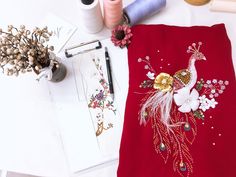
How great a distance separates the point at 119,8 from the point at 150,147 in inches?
12.7

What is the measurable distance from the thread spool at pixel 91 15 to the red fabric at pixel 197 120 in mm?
89

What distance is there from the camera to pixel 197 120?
→ 63 cm

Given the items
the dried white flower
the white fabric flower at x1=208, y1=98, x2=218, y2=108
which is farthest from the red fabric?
the dried white flower

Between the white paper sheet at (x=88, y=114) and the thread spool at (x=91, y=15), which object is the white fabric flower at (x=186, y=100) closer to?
the white paper sheet at (x=88, y=114)

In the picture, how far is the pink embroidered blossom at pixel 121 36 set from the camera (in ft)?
2.37

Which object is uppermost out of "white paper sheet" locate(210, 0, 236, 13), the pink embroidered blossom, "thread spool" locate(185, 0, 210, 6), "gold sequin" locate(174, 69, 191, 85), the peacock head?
"thread spool" locate(185, 0, 210, 6)

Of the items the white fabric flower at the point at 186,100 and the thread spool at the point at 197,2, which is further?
the thread spool at the point at 197,2

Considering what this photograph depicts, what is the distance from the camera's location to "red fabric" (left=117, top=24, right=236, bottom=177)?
600 mm

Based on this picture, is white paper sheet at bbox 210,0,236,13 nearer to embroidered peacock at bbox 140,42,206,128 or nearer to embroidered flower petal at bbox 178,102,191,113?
embroidered peacock at bbox 140,42,206,128

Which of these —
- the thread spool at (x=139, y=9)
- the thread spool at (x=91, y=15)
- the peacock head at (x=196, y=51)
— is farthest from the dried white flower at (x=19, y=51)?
the peacock head at (x=196, y=51)

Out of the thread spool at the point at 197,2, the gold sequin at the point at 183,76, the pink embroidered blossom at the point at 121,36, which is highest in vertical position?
the thread spool at the point at 197,2

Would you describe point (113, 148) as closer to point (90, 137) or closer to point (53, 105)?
point (90, 137)

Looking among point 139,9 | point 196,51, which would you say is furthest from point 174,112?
point 139,9

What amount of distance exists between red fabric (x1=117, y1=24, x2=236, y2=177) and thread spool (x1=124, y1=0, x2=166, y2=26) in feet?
0.08
